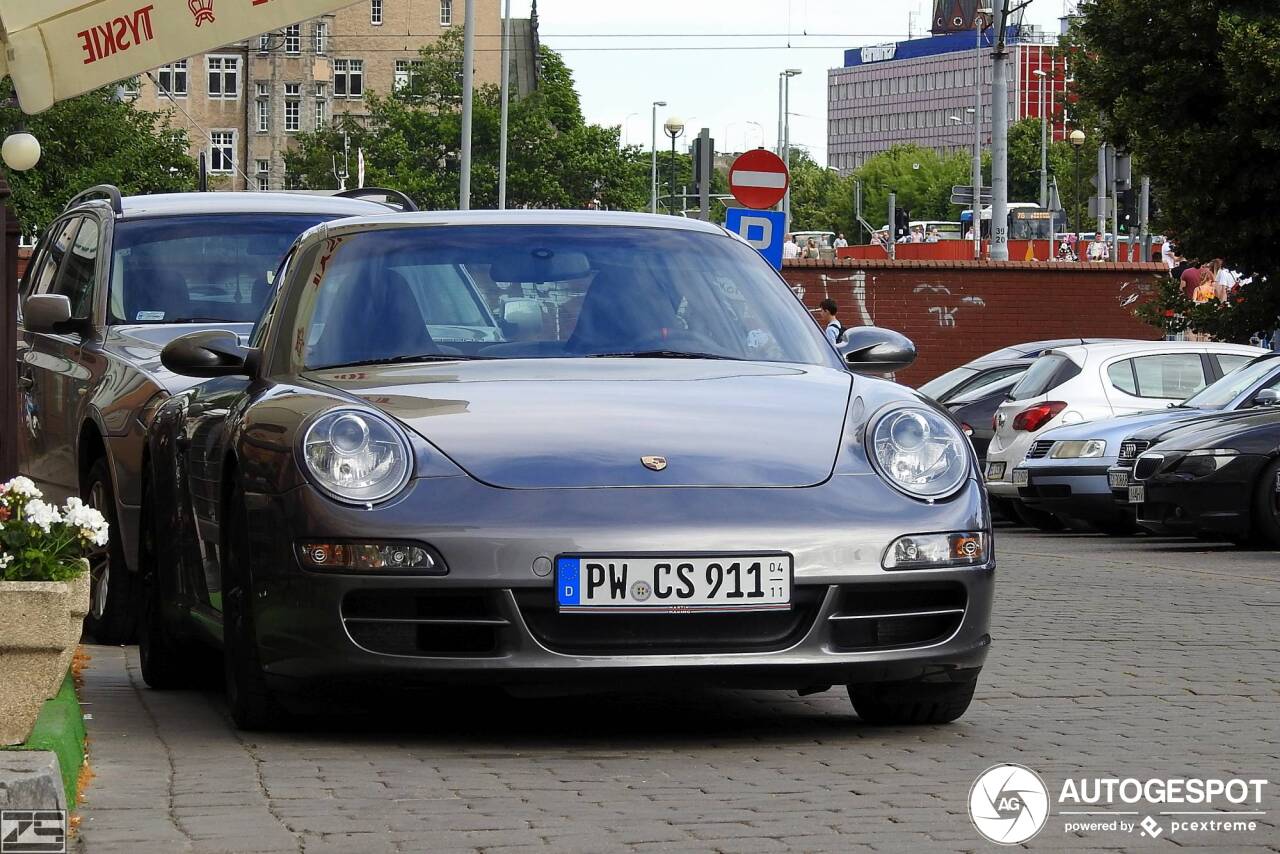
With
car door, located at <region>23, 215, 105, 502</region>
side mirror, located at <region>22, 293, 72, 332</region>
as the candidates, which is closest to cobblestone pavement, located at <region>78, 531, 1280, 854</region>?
car door, located at <region>23, 215, 105, 502</region>

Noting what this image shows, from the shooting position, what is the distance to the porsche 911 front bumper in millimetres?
5676

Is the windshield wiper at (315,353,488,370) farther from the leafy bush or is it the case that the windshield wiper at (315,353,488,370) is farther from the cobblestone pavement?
the leafy bush

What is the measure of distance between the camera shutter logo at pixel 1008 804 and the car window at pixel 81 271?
5.33 metres

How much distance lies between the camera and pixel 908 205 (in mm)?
154500

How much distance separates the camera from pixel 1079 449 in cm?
1820

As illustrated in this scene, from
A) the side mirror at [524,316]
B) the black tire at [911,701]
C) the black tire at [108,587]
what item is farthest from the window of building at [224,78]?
the black tire at [911,701]

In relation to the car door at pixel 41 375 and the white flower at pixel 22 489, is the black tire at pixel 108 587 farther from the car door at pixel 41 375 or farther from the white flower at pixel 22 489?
the white flower at pixel 22 489

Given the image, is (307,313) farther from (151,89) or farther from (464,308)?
(151,89)

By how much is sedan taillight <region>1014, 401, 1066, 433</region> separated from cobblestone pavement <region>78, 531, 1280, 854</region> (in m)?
10.6

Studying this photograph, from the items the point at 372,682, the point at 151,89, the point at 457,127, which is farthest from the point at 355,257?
the point at 151,89

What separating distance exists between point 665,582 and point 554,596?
0.88 feet

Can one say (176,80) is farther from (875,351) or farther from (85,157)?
(875,351)

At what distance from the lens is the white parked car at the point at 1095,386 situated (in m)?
19.3

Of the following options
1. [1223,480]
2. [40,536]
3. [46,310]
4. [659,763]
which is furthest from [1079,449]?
[40,536]
